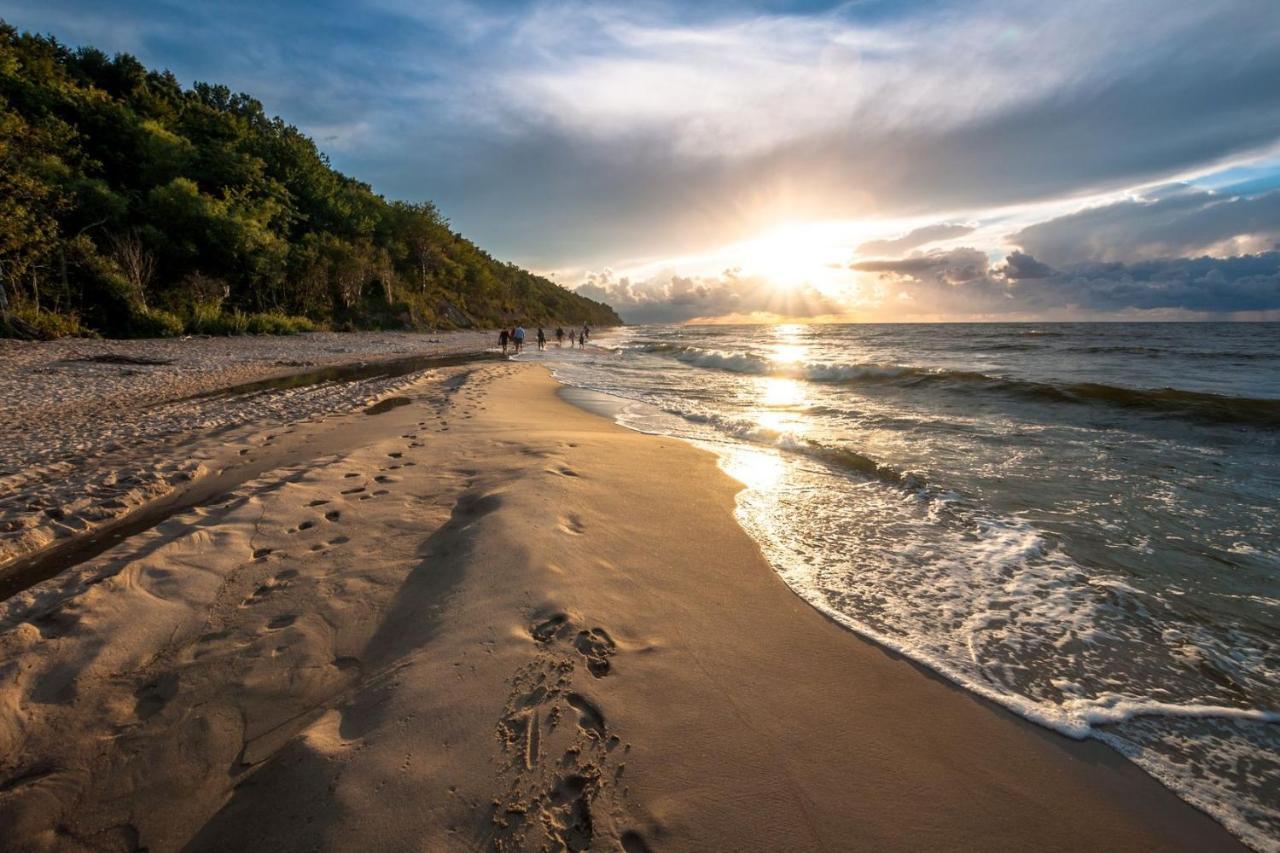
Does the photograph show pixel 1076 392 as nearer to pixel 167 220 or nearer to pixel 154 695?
pixel 154 695

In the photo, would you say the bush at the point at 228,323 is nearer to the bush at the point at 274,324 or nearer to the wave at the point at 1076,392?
the bush at the point at 274,324

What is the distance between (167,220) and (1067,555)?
40472mm

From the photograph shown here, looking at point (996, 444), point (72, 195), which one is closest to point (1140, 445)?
point (996, 444)

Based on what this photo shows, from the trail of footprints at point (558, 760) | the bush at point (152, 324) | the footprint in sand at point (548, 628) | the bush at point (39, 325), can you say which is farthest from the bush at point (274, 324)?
the trail of footprints at point (558, 760)

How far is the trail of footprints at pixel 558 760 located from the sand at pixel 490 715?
0.01 m

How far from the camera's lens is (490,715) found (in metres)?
2.26

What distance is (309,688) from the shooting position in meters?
2.57

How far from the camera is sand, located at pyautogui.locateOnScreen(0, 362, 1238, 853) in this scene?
73.2 inches

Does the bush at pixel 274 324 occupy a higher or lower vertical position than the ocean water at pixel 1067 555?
higher

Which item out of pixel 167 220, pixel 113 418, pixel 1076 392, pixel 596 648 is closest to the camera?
pixel 596 648

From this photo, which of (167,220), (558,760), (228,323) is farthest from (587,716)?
(167,220)

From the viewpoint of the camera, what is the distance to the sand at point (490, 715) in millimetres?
1859

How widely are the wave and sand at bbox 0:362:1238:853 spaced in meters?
14.4

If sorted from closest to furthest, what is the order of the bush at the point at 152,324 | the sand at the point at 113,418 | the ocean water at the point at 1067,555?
the ocean water at the point at 1067,555 < the sand at the point at 113,418 < the bush at the point at 152,324
